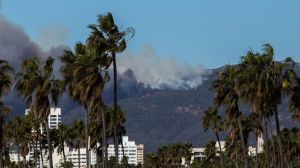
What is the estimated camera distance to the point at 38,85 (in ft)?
226

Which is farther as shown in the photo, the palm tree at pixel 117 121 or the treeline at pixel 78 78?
the palm tree at pixel 117 121

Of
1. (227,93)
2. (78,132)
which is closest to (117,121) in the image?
(78,132)

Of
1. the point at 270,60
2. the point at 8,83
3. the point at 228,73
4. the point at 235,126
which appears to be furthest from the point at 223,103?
the point at 8,83

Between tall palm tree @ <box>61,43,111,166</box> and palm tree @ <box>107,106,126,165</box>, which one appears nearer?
tall palm tree @ <box>61,43,111,166</box>

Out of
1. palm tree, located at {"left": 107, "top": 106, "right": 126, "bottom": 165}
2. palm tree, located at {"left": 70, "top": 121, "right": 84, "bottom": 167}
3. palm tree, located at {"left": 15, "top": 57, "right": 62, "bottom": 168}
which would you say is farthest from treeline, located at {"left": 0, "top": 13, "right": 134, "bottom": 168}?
palm tree, located at {"left": 70, "top": 121, "right": 84, "bottom": 167}

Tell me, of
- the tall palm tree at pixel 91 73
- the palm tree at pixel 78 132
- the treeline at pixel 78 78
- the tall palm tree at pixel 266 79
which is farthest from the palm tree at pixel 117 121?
the tall palm tree at pixel 91 73

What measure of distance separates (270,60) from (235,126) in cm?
3373

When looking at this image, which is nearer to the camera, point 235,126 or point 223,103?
point 223,103

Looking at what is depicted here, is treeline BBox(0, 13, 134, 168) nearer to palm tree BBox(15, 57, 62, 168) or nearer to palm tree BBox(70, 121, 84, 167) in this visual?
palm tree BBox(15, 57, 62, 168)

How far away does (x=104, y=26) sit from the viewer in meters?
55.9

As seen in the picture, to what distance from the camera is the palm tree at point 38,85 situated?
68.9 meters

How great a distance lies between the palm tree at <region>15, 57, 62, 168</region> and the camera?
226ft

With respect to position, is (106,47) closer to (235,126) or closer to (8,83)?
(8,83)

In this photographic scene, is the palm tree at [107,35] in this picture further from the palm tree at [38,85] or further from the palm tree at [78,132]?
the palm tree at [78,132]
